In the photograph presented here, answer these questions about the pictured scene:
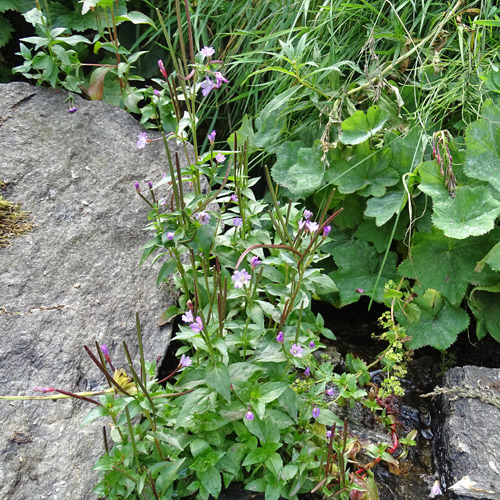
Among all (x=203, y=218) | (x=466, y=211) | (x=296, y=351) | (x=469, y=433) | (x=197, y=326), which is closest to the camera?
(x=197, y=326)

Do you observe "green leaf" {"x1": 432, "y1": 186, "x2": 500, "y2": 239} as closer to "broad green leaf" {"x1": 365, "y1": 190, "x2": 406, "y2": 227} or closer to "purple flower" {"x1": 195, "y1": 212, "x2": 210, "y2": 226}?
"broad green leaf" {"x1": 365, "y1": 190, "x2": 406, "y2": 227}

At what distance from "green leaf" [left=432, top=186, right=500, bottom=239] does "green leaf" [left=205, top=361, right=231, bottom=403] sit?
95cm

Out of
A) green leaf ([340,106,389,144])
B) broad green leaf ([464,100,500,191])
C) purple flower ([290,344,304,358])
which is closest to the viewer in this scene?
purple flower ([290,344,304,358])

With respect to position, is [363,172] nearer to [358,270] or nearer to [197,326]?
[358,270]

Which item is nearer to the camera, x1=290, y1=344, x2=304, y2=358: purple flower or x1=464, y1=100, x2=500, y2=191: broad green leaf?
x1=290, y1=344, x2=304, y2=358: purple flower

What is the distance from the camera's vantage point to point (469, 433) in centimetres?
168

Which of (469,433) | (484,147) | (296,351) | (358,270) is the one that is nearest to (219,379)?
(296,351)

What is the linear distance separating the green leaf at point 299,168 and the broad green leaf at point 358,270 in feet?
0.89

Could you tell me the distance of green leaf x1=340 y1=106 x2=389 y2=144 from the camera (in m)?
2.08

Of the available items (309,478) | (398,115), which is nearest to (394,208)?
(398,115)

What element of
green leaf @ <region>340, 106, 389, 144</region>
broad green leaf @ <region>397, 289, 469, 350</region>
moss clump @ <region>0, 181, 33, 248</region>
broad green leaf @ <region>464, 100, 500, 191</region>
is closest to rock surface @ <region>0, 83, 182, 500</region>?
moss clump @ <region>0, 181, 33, 248</region>

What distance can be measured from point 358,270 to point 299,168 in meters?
0.46

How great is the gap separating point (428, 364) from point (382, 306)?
1.11ft

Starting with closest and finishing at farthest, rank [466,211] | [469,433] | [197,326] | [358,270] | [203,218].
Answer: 1. [197,326]
2. [203,218]
3. [469,433]
4. [466,211]
5. [358,270]
